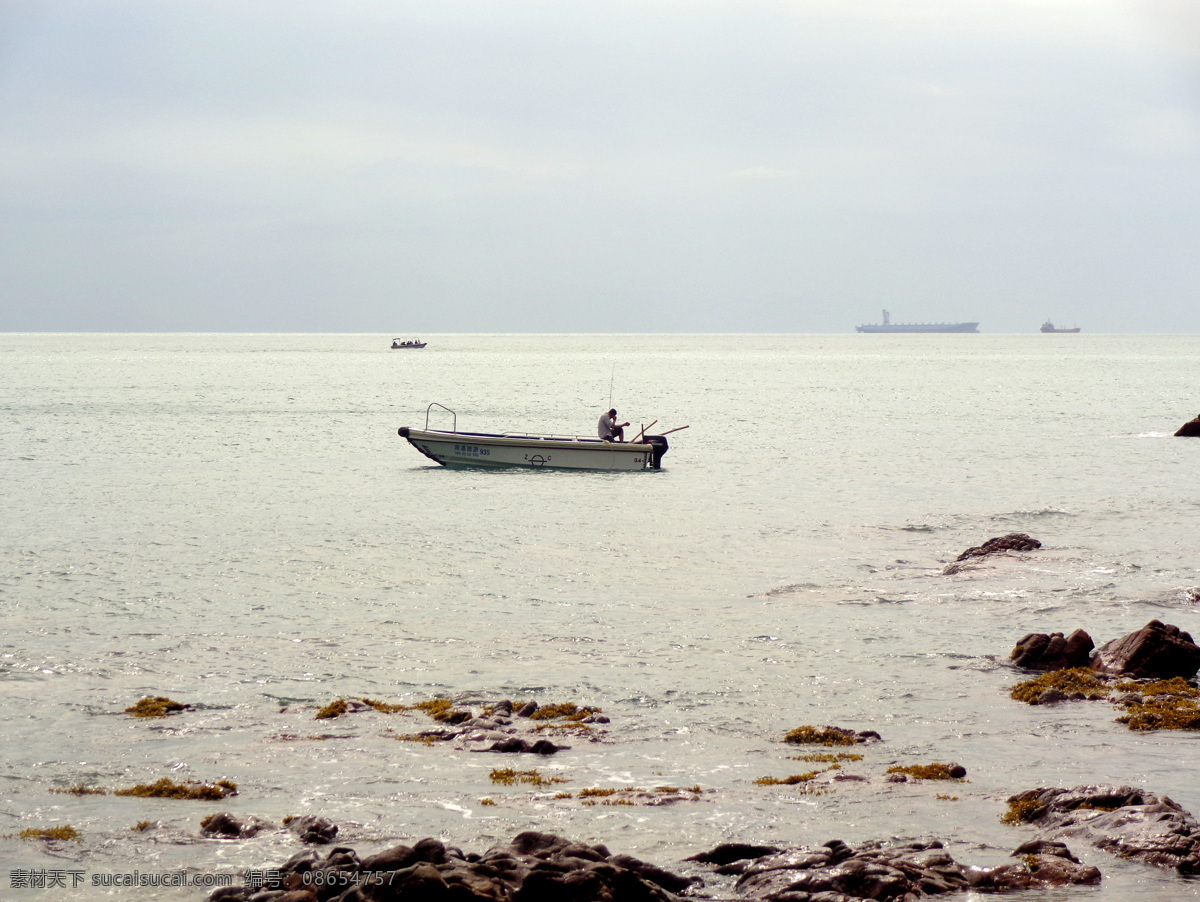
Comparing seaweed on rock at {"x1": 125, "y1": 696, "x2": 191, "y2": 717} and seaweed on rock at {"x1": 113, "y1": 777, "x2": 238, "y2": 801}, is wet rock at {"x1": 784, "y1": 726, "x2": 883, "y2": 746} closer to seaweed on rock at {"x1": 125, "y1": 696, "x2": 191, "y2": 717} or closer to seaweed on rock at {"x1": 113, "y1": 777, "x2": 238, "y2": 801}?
seaweed on rock at {"x1": 113, "y1": 777, "x2": 238, "y2": 801}

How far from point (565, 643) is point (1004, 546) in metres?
11.1

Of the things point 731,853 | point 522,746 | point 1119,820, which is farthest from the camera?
point 522,746

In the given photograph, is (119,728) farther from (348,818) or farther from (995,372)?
(995,372)

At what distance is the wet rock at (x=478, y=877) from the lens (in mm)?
7518

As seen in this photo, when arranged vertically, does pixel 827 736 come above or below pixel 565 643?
above

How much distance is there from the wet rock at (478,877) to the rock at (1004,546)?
1632 cm

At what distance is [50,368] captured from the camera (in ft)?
521

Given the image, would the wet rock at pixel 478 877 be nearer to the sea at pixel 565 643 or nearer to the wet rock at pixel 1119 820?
the sea at pixel 565 643

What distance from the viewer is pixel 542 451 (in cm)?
4078

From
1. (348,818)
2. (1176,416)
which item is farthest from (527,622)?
(1176,416)

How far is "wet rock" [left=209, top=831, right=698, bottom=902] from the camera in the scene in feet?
24.7

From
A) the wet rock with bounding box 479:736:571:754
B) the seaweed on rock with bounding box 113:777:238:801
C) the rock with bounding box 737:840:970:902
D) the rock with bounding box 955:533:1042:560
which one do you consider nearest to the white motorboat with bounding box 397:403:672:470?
the rock with bounding box 955:533:1042:560

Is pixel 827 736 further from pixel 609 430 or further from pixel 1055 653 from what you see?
pixel 609 430

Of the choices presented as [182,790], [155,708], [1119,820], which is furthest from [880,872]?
[155,708]
